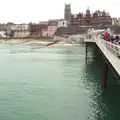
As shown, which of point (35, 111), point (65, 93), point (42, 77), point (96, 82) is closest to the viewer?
point (35, 111)

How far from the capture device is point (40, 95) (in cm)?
2772

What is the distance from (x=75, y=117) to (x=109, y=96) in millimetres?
6597

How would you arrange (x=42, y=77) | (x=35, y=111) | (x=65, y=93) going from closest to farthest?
(x=35, y=111)
(x=65, y=93)
(x=42, y=77)

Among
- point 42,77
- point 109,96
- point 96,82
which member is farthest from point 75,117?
point 42,77

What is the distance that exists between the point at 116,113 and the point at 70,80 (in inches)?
605

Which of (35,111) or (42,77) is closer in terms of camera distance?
(35,111)

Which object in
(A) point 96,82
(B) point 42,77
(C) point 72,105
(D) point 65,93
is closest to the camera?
(C) point 72,105

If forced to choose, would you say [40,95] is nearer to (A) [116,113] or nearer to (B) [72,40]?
(A) [116,113]

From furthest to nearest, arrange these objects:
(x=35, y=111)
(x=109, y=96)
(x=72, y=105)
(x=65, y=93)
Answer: (x=65, y=93), (x=109, y=96), (x=72, y=105), (x=35, y=111)

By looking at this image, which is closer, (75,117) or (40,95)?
(75,117)

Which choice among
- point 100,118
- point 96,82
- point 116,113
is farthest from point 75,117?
point 96,82

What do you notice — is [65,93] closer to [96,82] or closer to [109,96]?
[109,96]

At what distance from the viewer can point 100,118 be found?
69.0 ft

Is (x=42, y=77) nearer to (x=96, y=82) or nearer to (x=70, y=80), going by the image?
(x=70, y=80)
